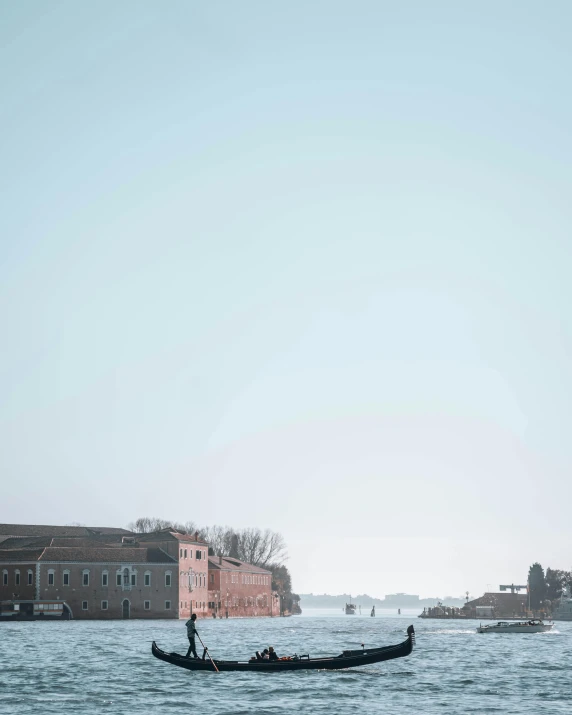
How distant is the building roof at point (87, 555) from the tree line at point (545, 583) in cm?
6954

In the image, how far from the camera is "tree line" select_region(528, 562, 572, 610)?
166 m

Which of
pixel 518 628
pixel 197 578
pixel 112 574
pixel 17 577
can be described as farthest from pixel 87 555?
pixel 518 628

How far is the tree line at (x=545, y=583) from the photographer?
166 m

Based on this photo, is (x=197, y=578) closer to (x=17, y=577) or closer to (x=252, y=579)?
(x=17, y=577)

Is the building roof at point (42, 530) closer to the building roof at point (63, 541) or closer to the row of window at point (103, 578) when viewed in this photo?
the building roof at point (63, 541)

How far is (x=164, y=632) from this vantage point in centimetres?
8675

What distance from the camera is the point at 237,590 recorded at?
141125 millimetres

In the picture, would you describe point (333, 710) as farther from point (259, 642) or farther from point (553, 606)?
point (553, 606)

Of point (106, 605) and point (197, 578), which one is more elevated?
point (197, 578)

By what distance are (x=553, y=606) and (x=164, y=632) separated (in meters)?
91.3

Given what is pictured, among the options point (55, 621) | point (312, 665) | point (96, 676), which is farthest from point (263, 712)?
point (55, 621)

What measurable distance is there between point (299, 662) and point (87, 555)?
245ft

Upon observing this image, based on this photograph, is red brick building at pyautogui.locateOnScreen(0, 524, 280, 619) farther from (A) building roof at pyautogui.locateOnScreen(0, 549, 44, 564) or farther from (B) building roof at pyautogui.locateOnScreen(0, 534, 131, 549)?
(B) building roof at pyautogui.locateOnScreen(0, 534, 131, 549)

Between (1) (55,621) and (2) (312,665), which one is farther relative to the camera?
(1) (55,621)
